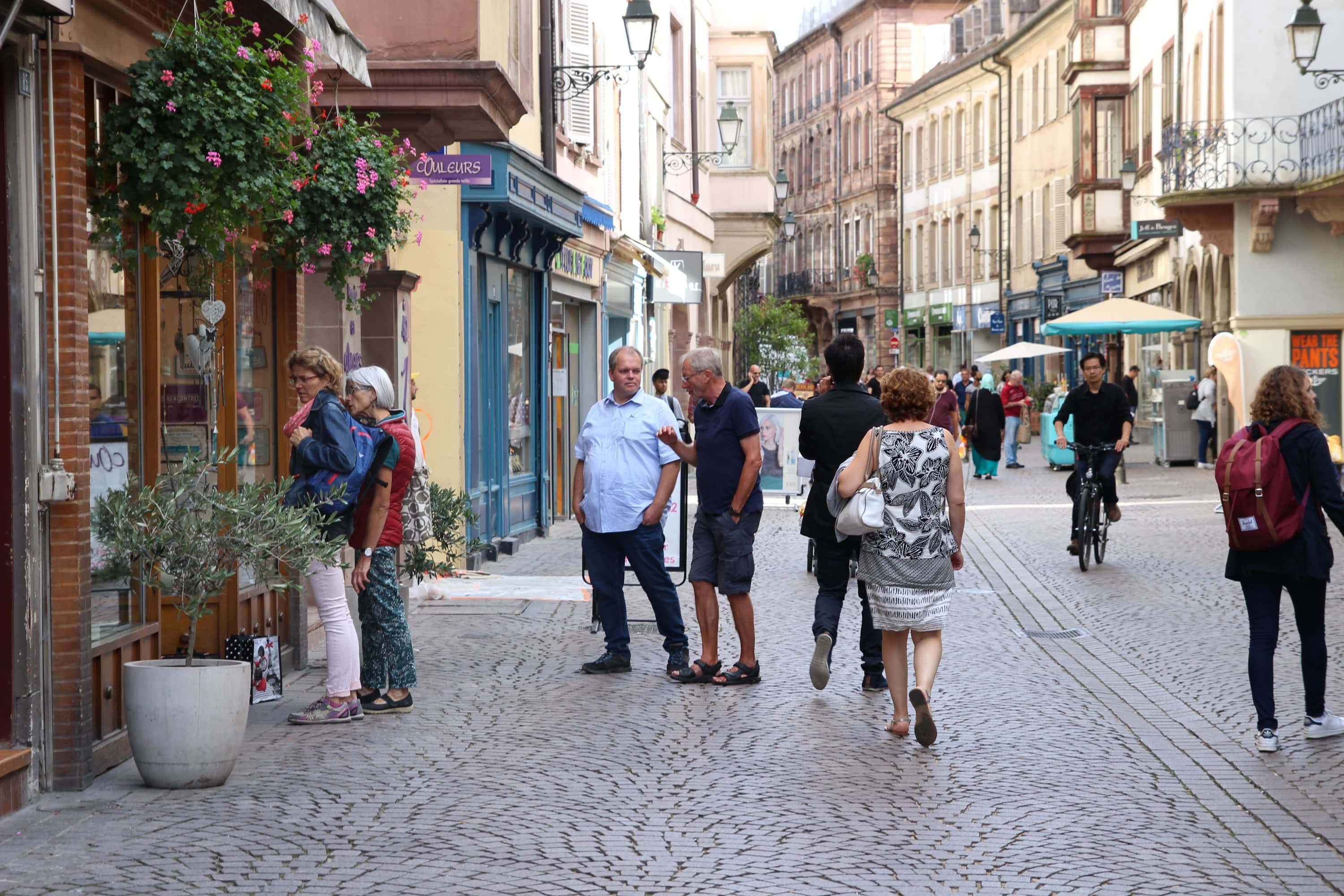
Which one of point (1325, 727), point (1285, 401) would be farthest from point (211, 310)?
point (1325, 727)

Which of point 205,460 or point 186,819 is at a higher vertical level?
point 205,460

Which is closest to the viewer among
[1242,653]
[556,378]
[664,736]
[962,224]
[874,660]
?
[664,736]

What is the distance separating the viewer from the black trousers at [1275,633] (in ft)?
26.3

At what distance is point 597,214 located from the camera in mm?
22594

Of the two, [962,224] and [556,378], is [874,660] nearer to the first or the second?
[556,378]

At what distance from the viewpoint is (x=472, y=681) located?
9953mm

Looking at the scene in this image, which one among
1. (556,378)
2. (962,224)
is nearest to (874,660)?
(556,378)

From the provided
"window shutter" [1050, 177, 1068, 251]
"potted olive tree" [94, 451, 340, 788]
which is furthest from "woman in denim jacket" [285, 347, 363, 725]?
"window shutter" [1050, 177, 1068, 251]

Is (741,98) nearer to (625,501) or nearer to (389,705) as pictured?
(625,501)

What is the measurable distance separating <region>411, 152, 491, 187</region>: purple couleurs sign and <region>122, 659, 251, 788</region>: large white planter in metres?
6.60

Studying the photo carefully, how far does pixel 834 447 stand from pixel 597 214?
13679 mm

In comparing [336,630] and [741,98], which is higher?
[741,98]

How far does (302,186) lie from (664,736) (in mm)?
3047

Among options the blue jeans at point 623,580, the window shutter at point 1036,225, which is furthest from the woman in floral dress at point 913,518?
the window shutter at point 1036,225
